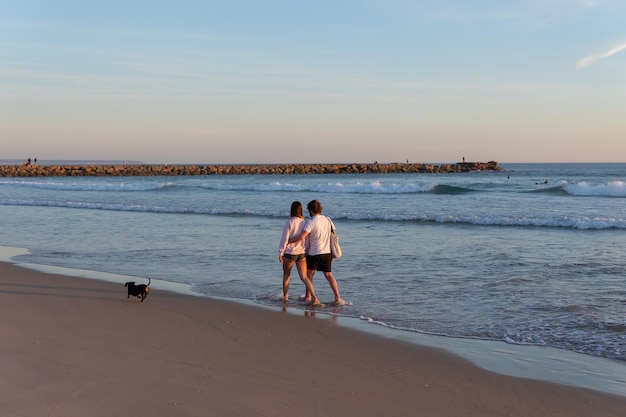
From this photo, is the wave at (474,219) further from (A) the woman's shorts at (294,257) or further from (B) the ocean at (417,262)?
(A) the woman's shorts at (294,257)

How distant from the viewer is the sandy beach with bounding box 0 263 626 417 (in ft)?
15.3

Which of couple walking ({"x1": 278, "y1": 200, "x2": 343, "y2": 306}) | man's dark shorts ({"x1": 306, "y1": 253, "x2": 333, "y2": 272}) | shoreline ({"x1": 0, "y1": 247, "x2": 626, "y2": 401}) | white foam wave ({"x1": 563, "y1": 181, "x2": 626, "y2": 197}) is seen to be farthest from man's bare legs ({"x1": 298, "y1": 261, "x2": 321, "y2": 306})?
white foam wave ({"x1": 563, "y1": 181, "x2": 626, "y2": 197})

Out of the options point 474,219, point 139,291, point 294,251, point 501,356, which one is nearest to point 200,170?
point 474,219

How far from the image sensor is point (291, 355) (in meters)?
6.09

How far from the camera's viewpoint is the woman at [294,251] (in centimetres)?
880

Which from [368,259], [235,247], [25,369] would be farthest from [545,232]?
[25,369]

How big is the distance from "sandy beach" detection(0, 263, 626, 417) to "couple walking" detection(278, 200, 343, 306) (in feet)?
3.44

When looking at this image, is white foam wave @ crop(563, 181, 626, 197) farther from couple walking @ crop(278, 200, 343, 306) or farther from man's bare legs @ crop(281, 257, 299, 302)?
man's bare legs @ crop(281, 257, 299, 302)

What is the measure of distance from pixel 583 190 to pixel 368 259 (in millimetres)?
27965

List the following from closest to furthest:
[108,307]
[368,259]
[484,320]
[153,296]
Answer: [484,320], [108,307], [153,296], [368,259]

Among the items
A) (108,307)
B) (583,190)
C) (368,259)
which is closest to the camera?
(108,307)

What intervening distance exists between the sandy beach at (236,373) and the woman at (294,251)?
3.24 feet

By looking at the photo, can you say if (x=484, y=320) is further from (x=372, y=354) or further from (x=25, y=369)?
(x=25, y=369)

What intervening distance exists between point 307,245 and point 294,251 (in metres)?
0.20
